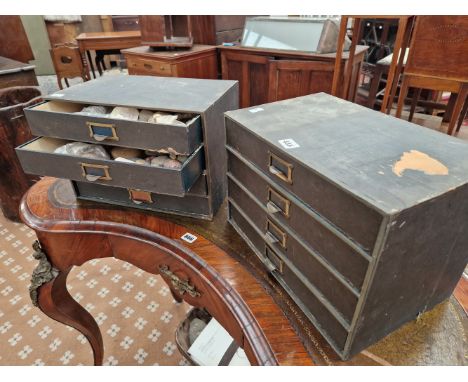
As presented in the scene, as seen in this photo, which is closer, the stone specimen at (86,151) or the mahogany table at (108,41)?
the stone specimen at (86,151)

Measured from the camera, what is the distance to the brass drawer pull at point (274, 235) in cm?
74

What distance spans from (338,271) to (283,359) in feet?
0.71

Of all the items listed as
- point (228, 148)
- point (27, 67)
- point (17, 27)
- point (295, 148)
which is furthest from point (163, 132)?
point (17, 27)

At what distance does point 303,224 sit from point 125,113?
1.85 feet

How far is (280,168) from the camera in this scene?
674mm

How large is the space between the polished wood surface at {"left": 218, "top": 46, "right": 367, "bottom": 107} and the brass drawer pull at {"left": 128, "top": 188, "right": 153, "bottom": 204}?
4.87 feet

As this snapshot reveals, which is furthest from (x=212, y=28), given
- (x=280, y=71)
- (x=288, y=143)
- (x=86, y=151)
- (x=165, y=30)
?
(x=288, y=143)

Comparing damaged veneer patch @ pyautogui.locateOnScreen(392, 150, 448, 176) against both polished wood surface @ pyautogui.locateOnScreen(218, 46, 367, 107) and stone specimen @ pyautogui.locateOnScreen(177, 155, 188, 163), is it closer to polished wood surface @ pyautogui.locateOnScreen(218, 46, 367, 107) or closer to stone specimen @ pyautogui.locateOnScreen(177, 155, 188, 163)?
stone specimen @ pyautogui.locateOnScreen(177, 155, 188, 163)

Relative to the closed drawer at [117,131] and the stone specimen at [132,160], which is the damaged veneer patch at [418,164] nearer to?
the closed drawer at [117,131]

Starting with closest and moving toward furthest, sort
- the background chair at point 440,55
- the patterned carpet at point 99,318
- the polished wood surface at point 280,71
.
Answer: the patterned carpet at point 99,318
the background chair at point 440,55
the polished wood surface at point 280,71

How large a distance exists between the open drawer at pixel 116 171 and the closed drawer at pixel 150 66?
1.49 metres

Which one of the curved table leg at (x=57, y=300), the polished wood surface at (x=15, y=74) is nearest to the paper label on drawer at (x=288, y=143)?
the curved table leg at (x=57, y=300)

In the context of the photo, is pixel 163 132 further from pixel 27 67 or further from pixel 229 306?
pixel 27 67

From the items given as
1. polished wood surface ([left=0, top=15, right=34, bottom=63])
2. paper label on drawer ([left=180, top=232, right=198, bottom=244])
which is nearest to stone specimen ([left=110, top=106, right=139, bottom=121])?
paper label on drawer ([left=180, top=232, right=198, bottom=244])
